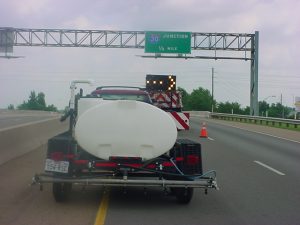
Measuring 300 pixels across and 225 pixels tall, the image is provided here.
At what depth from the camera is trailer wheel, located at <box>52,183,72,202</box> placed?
8359 mm

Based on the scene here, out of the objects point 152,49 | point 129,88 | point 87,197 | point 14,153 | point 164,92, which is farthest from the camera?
point 152,49

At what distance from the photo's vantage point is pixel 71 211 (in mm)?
7820

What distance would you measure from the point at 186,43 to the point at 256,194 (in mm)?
37719

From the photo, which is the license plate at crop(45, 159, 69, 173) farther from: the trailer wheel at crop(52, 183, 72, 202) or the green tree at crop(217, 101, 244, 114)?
the green tree at crop(217, 101, 244, 114)

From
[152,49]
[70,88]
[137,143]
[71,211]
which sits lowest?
[71,211]

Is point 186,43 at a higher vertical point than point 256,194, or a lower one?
higher

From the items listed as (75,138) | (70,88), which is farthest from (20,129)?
(75,138)

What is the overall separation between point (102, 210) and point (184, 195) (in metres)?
1.37

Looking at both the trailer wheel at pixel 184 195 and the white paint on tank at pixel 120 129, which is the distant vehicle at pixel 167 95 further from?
the white paint on tank at pixel 120 129

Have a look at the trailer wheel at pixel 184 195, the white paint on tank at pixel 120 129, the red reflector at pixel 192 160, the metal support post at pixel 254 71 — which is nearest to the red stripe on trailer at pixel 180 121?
the trailer wheel at pixel 184 195

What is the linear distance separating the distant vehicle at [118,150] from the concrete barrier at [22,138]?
16.2 ft

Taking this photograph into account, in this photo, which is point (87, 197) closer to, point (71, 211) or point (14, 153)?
point (71, 211)

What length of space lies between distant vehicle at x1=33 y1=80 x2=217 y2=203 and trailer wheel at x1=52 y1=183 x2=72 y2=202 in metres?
0.09

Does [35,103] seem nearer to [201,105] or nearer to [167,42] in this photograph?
[201,105]
